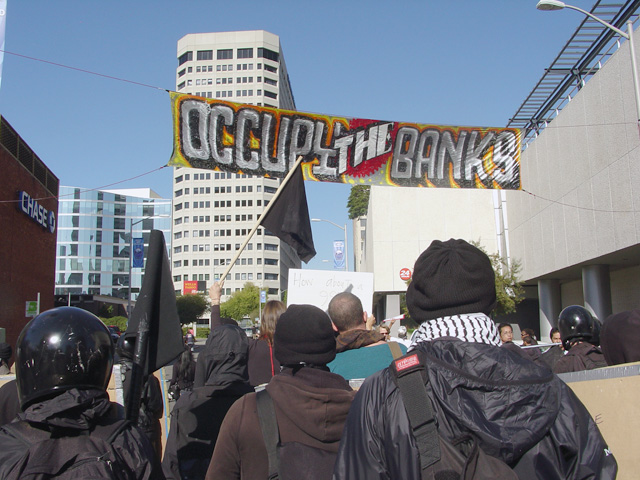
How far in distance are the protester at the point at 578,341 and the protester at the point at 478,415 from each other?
2831 millimetres

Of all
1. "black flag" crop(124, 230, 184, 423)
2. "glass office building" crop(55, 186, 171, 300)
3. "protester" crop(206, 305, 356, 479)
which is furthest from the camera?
"glass office building" crop(55, 186, 171, 300)

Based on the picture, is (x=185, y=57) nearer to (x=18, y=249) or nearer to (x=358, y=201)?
(x=358, y=201)

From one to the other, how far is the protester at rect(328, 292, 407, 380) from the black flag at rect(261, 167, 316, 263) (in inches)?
128

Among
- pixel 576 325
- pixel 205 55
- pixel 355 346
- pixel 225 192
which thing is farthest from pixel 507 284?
pixel 205 55

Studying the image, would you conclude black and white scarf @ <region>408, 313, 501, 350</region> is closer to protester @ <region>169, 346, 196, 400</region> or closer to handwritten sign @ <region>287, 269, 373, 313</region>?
protester @ <region>169, 346, 196, 400</region>

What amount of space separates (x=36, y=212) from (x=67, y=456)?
30315mm

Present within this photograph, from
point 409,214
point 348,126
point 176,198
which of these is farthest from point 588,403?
point 176,198

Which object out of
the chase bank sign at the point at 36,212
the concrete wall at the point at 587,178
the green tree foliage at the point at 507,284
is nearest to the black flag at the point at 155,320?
the concrete wall at the point at 587,178

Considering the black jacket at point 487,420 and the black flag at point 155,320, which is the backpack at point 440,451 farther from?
the black flag at point 155,320

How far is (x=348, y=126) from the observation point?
38.3 feet

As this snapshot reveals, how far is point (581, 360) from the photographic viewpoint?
178 inches

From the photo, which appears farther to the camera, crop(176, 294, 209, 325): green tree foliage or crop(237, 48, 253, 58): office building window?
crop(237, 48, 253, 58): office building window

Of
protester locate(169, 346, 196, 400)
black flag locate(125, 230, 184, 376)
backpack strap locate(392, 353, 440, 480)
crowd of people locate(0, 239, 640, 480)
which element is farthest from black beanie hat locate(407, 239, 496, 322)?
protester locate(169, 346, 196, 400)

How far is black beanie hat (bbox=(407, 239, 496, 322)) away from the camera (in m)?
2.03
